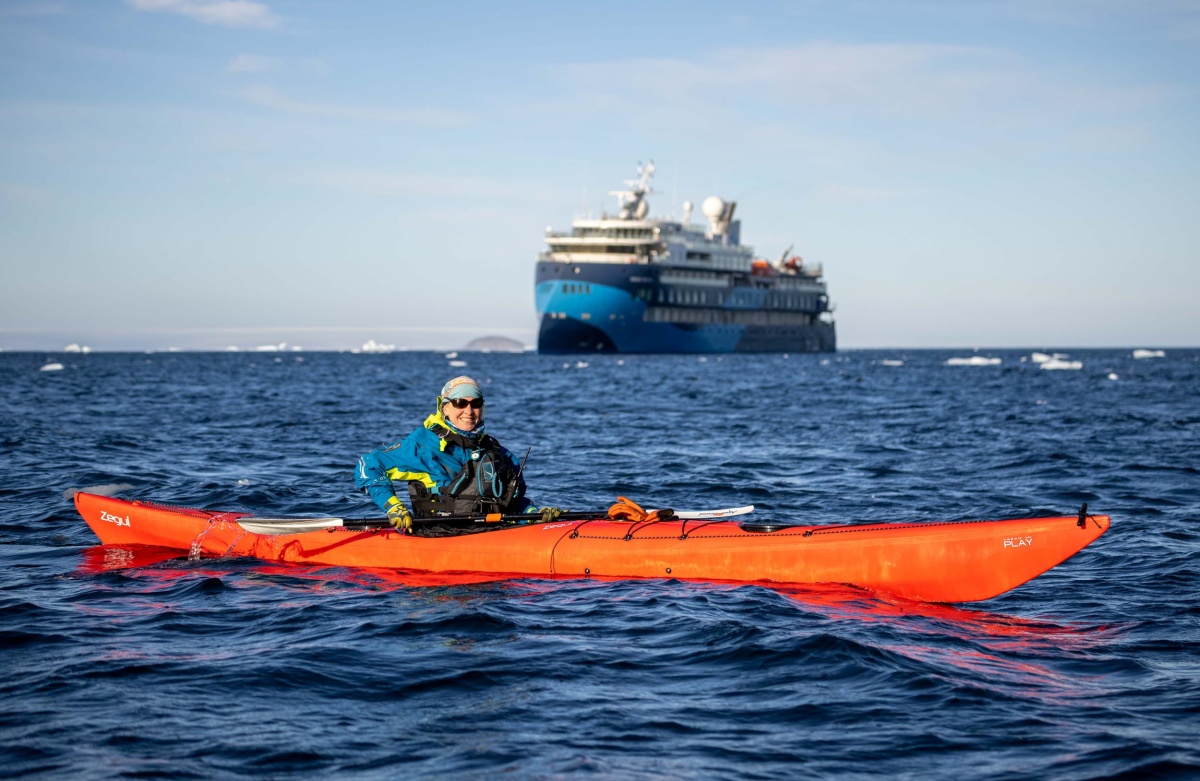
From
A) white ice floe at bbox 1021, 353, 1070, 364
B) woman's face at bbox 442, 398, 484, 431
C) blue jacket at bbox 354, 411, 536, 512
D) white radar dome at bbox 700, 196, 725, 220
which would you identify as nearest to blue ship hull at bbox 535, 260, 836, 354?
white radar dome at bbox 700, 196, 725, 220

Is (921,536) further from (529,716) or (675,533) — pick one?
(529,716)

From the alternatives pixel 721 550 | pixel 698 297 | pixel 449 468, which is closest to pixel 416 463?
pixel 449 468

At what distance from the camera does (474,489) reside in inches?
341

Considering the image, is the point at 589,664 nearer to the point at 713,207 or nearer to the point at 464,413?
the point at 464,413

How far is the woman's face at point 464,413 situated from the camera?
8312 mm

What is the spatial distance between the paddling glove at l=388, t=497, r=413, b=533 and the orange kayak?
17cm

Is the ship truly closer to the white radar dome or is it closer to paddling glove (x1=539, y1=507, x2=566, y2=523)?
the white radar dome

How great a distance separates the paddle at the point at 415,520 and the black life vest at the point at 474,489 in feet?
0.33

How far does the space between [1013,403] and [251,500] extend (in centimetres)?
2721

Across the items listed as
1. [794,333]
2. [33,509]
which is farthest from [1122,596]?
[794,333]

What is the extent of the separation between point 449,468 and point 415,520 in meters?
0.48

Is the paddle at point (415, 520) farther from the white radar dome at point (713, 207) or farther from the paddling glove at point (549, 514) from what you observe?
the white radar dome at point (713, 207)

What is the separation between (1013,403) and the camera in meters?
34.5

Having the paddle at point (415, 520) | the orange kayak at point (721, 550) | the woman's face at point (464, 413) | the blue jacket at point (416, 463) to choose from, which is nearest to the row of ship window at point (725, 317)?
the paddle at point (415, 520)
